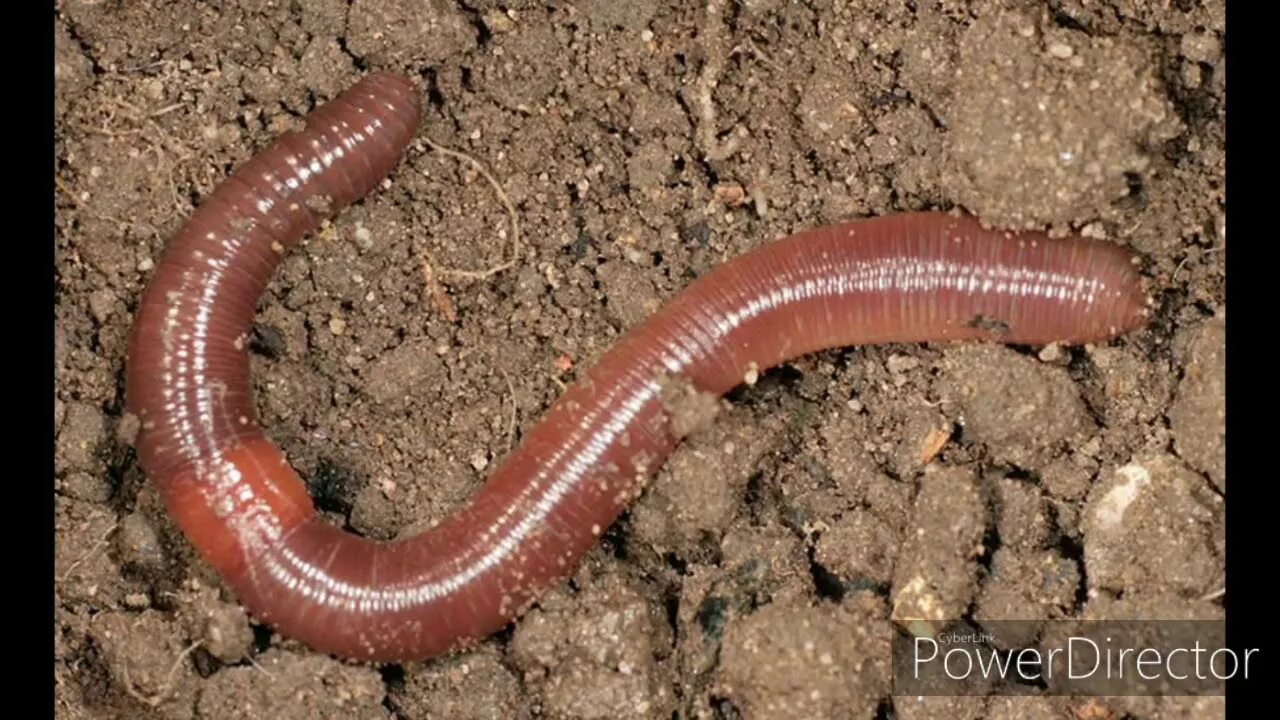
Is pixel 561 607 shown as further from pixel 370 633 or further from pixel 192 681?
pixel 192 681

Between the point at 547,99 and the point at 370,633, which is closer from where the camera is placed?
the point at 370,633

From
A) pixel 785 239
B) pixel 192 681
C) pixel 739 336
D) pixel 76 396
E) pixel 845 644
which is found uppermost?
pixel 785 239

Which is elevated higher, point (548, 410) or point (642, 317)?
point (642, 317)

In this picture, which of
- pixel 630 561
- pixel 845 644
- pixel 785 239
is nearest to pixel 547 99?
pixel 785 239
